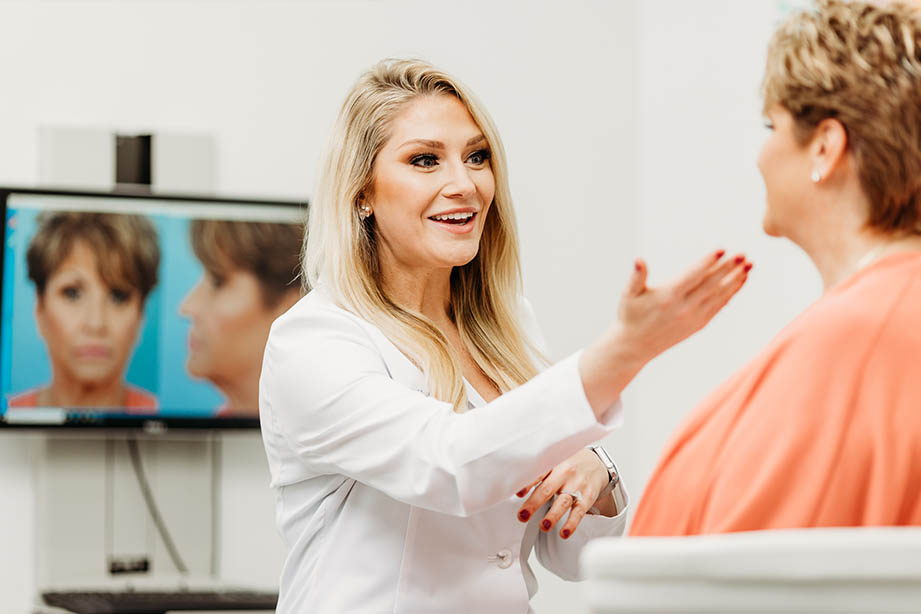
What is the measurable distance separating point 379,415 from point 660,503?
0.42 m

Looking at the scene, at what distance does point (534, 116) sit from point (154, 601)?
199cm

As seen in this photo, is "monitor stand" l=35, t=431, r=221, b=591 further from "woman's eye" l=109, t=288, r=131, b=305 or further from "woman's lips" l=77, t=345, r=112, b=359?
"woman's eye" l=109, t=288, r=131, b=305

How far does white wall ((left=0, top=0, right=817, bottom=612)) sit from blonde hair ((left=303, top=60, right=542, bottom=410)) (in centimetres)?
146

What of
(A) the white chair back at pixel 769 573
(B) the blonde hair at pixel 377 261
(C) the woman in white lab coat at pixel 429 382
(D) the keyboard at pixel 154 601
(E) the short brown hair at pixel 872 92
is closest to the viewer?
(A) the white chair back at pixel 769 573

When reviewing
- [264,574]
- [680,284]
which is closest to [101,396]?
[264,574]

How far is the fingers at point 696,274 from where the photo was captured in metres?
1.29

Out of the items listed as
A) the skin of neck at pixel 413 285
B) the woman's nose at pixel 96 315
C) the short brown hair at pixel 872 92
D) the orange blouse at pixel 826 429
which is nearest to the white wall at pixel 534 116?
the woman's nose at pixel 96 315

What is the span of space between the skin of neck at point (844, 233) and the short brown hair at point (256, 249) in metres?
2.45

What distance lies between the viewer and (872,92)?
1.26m

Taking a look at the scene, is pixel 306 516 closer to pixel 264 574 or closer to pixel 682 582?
pixel 682 582

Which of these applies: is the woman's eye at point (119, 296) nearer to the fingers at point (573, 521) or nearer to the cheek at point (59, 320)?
the cheek at point (59, 320)

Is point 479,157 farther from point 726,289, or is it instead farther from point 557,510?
point 726,289

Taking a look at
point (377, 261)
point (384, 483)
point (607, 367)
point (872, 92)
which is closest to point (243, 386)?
point (377, 261)

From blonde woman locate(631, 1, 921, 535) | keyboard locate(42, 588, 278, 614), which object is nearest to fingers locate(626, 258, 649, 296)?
blonde woman locate(631, 1, 921, 535)
